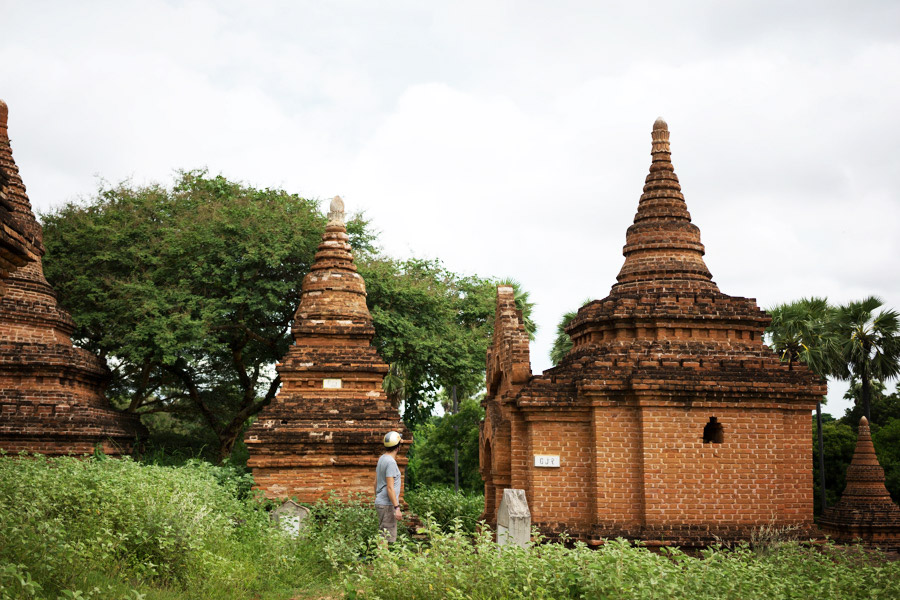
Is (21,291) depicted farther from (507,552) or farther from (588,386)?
(507,552)

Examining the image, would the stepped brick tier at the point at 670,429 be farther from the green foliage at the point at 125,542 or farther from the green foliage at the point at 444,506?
the green foliage at the point at 444,506

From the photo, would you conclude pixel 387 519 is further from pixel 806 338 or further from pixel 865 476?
pixel 806 338

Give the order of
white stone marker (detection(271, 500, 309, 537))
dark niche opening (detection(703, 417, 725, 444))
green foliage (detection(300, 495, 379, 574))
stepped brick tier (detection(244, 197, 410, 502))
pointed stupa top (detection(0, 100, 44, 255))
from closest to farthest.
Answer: green foliage (detection(300, 495, 379, 574)), white stone marker (detection(271, 500, 309, 537)), dark niche opening (detection(703, 417, 725, 444)), stepped brick tier (detection(244, 197, 410, 502)), pointed stupa top (detection(0, 100, 44, 255))

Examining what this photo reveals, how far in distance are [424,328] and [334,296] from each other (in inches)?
324

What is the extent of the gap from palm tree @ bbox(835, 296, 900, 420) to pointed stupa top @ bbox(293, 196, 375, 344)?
68.7 feet

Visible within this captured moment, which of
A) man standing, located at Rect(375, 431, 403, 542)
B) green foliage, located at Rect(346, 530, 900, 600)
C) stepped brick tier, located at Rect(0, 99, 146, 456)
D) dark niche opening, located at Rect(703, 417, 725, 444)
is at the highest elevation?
stepped brick tier, located at Rect(0, 99, 146, 456)

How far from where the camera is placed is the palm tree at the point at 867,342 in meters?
31.4

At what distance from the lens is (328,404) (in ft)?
55.3

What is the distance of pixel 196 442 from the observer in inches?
1098

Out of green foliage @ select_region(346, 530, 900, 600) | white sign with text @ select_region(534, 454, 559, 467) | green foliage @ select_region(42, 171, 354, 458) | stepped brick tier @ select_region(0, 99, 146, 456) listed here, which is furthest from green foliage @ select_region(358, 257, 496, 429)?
green foliage @ select_region(346, 530, 900, 600)

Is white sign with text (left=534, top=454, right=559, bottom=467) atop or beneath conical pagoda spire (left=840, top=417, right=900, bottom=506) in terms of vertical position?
atop

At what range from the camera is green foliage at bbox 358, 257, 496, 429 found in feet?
83.7

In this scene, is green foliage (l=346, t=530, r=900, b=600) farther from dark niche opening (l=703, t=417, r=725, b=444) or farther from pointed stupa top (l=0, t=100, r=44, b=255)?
pointed stupa top (l=0, t=100, r=44, b=255)

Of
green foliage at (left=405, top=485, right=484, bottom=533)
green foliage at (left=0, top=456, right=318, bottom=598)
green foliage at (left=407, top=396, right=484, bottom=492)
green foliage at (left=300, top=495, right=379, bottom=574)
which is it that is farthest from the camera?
green foliage at (left=407, top=396, right=484, bottom=492)
